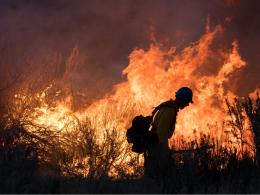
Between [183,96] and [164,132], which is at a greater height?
[183,96]

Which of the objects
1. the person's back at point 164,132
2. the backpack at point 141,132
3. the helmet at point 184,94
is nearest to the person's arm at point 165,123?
the person's back at point 164,132

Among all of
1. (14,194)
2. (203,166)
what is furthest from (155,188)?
(14,194)

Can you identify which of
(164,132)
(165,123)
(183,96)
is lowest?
(164,132)

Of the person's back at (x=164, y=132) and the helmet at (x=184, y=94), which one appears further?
the helmet at (x=184, y=94)

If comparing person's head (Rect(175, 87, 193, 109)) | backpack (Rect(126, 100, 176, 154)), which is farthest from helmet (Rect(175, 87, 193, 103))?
backpack (Rect(126, 100, 176, 154))

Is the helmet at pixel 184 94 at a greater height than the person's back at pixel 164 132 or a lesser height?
greater

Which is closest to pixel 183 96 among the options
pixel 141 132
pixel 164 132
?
pixel 164 132

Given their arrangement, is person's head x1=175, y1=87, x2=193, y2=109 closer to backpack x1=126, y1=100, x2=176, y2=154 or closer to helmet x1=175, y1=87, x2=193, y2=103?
helmet x1=175, y1=87, x2=193, y2=103

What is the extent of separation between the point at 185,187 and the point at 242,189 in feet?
2.49

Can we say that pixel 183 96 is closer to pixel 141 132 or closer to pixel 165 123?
pixel 165 123

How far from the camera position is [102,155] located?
10.7 metres

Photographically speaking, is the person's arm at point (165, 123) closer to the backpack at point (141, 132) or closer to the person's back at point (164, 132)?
the person's back at point (164, 132)

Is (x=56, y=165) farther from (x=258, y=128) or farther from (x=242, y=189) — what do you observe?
(x=242, y=189)

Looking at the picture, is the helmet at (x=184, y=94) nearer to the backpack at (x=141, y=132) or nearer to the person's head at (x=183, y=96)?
the person's head at (x=183, y=96)
